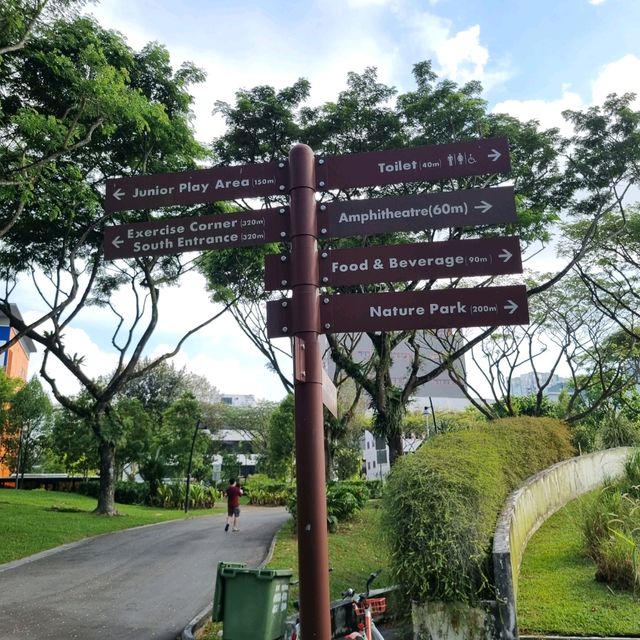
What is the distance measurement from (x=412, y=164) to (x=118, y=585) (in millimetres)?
9191

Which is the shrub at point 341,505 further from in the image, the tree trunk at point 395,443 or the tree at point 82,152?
the tree at point 82,152

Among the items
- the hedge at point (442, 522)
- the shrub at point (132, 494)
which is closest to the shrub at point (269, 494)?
the shrub at point (132, 494)

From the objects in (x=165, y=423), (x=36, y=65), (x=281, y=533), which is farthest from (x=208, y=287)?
(x=165, y=423)

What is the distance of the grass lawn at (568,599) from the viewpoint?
20.4 feet

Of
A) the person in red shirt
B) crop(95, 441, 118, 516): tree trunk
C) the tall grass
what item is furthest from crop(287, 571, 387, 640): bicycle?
crop(95, 441, 118, 516): tree trunk

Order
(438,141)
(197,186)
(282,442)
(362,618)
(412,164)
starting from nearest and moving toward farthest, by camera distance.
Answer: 1. (412,164)
2. (197,186)
3. (362,618)
4. (438,141)
5. (282,442)

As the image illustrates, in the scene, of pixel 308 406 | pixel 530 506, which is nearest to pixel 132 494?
pixel 530 506

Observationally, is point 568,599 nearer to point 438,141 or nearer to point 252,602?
point 252,602

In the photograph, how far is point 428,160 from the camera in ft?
15.3

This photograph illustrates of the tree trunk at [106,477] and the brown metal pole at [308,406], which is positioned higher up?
the brown metal pole at [308,406]

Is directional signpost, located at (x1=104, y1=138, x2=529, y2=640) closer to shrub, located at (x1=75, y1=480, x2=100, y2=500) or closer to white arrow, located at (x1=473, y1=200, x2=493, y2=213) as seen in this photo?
white arrow, located at (x1=473, y1=200, x2=493, y2=213)

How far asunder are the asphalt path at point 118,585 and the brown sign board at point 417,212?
5.82 metres

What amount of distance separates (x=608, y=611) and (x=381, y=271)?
4842 mm

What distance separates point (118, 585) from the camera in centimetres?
1047
